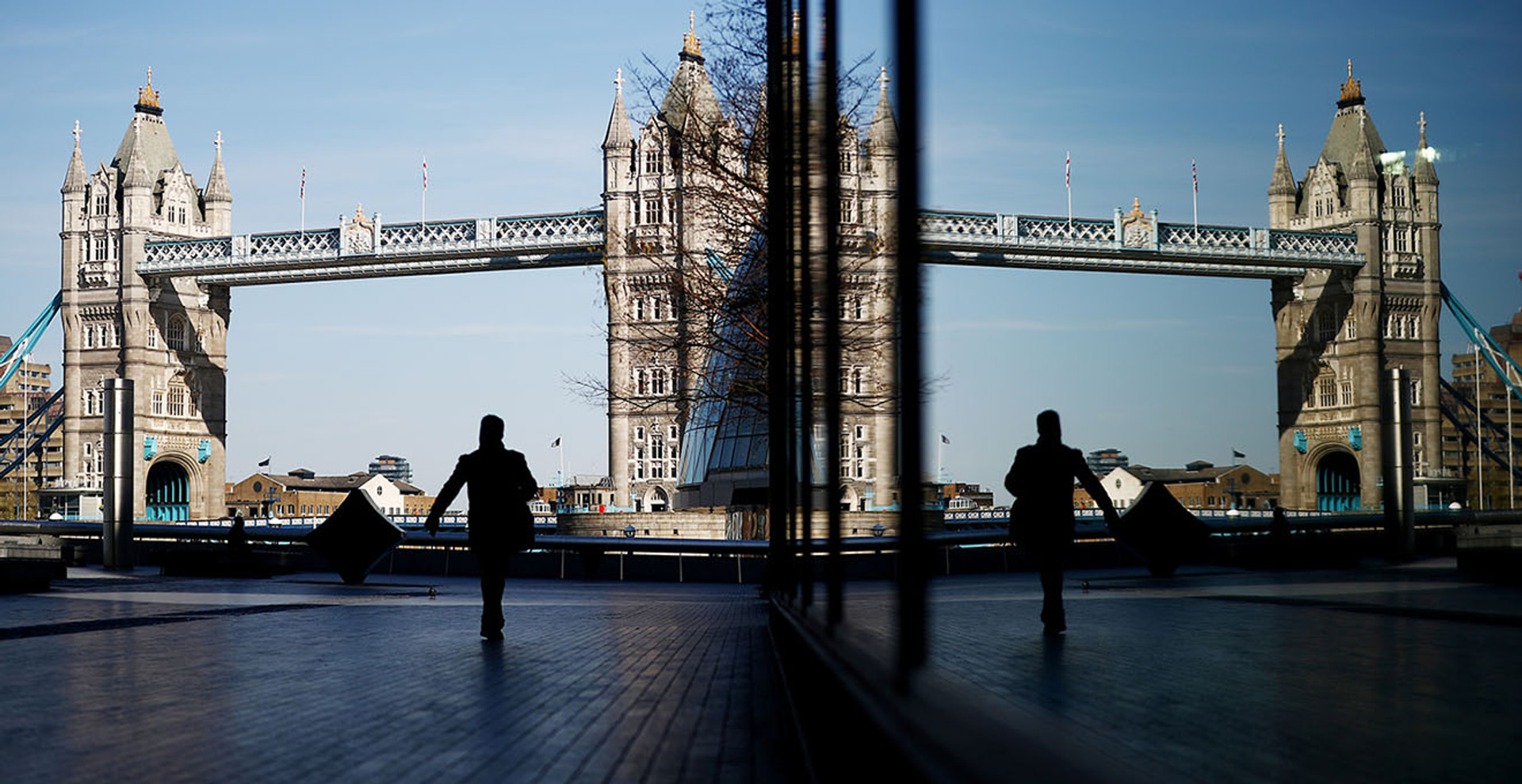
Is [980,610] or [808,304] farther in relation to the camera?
[980,610]

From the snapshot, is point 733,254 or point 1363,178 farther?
point 733,254

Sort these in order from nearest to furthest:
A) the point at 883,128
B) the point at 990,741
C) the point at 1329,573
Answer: the point at 990,741 < the point at 883,128 < the point at 1329,573

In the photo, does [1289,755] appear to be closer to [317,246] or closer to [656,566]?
[656,566]

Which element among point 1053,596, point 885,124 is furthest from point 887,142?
point 1053,596

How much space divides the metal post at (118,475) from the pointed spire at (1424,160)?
69.4 ft

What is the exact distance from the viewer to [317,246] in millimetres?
81750

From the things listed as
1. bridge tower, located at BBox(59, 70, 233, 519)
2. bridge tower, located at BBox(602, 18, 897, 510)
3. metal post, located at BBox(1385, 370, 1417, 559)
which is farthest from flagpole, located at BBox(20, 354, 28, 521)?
metal post, located at BBox(1385, 370, 1417, 559)

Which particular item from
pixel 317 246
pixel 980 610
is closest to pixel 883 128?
pixel 980 610

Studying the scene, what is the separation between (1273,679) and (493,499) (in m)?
4.72

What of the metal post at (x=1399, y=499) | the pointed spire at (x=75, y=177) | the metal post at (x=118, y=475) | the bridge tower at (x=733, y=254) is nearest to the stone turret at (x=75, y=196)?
the pointed spire at (x=75, y=177)

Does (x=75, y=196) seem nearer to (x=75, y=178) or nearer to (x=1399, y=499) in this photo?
(x=75, y=178)

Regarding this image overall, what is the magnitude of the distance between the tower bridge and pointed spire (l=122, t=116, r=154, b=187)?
5.0 inches

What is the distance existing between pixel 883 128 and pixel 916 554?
0.83 meters

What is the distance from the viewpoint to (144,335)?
295ft
